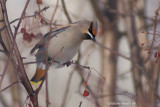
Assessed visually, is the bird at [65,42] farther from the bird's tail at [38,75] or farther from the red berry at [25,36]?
the red berry at [25,36]

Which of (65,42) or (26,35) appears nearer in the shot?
(26,35)

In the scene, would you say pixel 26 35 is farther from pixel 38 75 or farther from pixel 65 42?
pixel 38 75

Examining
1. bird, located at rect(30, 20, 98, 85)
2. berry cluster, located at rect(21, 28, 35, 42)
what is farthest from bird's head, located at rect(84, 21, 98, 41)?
berry cluster, located at rect(21, 28, 35, 42)

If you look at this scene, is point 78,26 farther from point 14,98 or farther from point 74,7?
point 74,7

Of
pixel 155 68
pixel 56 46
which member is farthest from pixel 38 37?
pixel 155 68

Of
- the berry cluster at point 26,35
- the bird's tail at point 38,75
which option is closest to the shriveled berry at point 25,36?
the berry cluster at point 26,35

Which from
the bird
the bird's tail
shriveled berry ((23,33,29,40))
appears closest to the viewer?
shriveled berry ((23,33,29,40))

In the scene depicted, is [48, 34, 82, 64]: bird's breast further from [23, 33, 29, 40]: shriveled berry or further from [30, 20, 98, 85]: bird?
[23, 33, 29, 40]: shriveled berry

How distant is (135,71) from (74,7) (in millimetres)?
1858

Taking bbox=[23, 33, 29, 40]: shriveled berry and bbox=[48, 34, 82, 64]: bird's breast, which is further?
bbox=[48, 34, 82, 64]: bird's breast

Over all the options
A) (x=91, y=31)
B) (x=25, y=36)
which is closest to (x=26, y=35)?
(x=25, y=36)

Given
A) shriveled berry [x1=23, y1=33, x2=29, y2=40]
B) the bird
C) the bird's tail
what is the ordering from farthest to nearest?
the bird's tail, the bird, shriveled berry [x1=23, y1=33, x2=29, y2=40]

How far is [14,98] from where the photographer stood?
2402 mm

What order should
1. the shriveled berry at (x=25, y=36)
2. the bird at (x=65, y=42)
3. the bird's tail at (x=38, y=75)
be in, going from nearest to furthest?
the shriveled berry at (x=25, y=36) < the bird at (x=65, y=42) < the bird's tail at (x=38, y=75)
